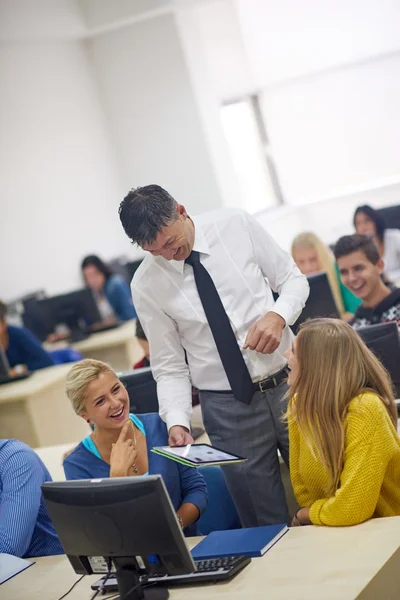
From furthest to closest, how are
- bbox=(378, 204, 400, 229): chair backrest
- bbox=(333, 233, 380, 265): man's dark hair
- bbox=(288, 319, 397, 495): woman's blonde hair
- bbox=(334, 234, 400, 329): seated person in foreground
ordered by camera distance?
bbox=(378, 204, 400, 229): chair backrest
bbox=(333, 233, 380, 265): man's dark hair
bbox=(334, 234, 400, 329): seated person in foreground
bbox=(288, 319, 397, 495): woman's blonde hair

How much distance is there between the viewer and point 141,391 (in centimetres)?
351

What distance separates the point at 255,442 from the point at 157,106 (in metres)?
6.24

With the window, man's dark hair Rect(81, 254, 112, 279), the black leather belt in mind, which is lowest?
the black leather belt

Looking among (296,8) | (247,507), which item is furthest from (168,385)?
(296,8)

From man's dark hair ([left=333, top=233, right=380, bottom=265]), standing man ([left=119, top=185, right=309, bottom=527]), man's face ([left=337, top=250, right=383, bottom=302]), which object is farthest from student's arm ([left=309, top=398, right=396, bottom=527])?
man's dark hair ([left=333, top=233, right=380, bottom=265])

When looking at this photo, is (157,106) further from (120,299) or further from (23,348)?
(23,348)

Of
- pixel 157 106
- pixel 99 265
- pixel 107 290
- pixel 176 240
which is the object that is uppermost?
pixel 157 106

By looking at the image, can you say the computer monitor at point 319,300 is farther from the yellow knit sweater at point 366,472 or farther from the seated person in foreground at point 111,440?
the yellow knit sweater at point 366,472

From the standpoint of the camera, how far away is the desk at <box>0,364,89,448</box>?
18.7ft

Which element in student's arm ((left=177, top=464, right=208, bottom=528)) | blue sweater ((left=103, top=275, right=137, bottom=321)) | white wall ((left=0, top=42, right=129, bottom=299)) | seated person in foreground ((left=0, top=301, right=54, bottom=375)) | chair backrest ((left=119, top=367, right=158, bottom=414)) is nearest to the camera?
student's arm ((left=177, top=464, right=208, bottom=528))

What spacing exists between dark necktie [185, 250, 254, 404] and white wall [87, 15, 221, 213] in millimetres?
5762

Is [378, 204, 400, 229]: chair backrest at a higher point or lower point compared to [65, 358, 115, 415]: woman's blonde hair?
higher

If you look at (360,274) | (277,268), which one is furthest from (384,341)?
(360,274)

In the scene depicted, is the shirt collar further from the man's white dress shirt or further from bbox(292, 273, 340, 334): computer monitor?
bbox(292, 273, 340, 334): computer monitor
